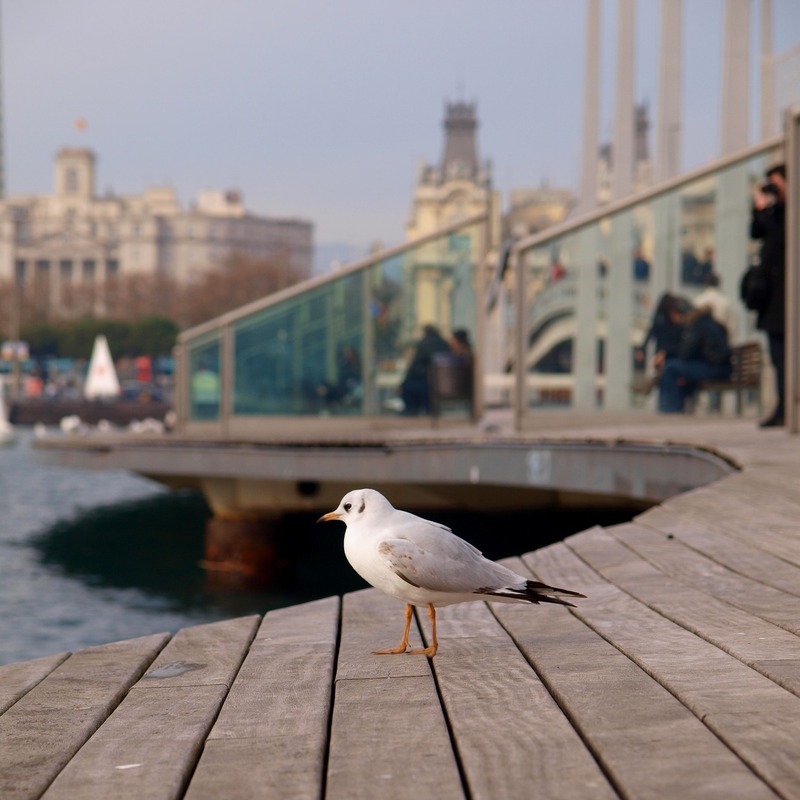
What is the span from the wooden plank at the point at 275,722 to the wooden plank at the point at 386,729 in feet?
0.14

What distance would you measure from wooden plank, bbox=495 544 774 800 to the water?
26.3ft

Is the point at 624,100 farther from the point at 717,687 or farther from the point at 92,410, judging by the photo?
the point at 92,410

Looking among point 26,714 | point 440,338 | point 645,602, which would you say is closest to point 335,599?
point 645,602

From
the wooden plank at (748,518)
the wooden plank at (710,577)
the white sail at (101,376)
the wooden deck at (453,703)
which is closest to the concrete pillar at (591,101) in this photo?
the wooden plank at (748,518)

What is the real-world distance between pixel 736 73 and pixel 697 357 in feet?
49.3

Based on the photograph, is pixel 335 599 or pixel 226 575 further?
pixel 226 575

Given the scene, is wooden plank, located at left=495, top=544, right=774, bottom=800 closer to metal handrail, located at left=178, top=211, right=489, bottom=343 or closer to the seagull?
the seagull

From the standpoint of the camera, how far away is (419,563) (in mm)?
3725

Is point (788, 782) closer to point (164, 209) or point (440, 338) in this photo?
point (440, 338)

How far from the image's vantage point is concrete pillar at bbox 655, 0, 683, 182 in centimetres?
2869

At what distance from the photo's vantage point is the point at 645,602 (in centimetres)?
456

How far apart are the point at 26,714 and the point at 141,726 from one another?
0.34 m

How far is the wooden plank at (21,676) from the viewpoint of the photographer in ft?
11.8

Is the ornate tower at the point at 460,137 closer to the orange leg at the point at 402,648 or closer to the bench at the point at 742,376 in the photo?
the bench at the point at 742,376
